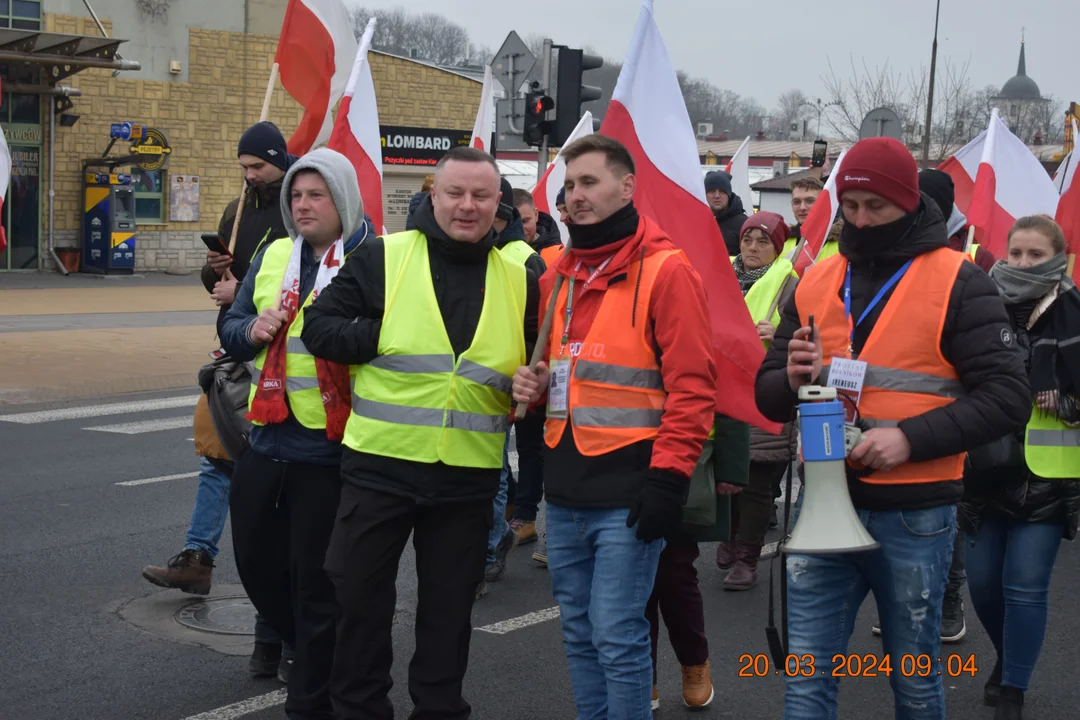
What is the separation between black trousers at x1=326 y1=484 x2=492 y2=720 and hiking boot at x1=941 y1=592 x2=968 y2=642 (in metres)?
2.68

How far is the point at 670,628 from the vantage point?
484 cm

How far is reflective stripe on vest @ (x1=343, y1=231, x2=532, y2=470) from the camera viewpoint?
3955mm

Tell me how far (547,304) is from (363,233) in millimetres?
916

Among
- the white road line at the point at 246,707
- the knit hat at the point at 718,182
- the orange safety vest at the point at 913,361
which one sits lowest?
the white road line at the point at 246,707

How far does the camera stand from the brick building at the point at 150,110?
26.8m

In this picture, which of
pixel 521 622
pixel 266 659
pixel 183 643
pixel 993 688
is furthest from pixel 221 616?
pixel 993 688

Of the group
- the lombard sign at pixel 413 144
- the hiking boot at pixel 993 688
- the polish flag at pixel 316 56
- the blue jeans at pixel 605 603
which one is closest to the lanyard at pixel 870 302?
the blue jeans at pixel 605 603

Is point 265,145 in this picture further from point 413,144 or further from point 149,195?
point 413,144

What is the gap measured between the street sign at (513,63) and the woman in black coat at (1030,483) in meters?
11.5

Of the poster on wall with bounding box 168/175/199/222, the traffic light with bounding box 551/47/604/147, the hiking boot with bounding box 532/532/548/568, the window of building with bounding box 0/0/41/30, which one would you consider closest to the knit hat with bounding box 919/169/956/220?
the hiking boot with bounding box 532/532/548/568

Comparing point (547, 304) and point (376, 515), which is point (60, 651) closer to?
point (376, 515)

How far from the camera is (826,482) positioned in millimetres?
3408

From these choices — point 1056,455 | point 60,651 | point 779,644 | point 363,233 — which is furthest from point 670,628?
point 60,651

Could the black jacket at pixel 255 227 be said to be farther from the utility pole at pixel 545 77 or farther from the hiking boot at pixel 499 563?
the utility pole at pixel 545 77
